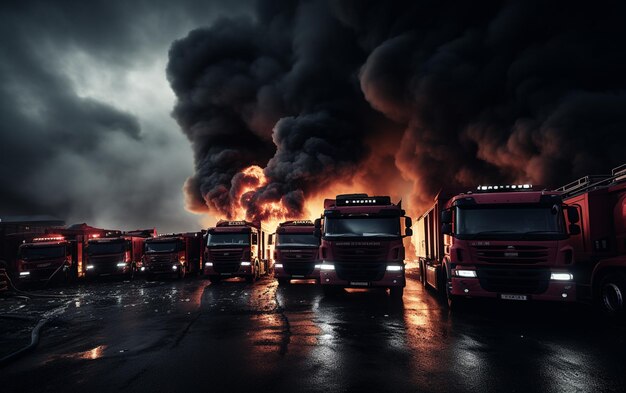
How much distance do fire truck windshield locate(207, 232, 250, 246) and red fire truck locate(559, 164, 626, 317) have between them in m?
12.0

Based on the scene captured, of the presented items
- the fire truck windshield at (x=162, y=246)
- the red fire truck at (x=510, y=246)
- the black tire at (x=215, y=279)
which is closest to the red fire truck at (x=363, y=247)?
the red fire truck at (x=510, y=246)

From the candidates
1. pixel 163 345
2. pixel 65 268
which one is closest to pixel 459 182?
pixel 65 268

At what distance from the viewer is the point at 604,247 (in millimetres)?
8242

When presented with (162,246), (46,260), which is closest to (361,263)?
(162,246)

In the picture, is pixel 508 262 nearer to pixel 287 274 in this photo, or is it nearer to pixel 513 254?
pixel 513 254

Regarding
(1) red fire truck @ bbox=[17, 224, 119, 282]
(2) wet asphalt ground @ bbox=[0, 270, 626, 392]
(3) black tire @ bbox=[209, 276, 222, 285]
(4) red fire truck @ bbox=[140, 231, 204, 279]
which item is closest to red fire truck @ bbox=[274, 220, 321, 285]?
(3) black tire @ bbox=[209, 276, 222, 285]

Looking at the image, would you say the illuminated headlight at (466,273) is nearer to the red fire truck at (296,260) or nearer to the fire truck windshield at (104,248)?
the red fire truck at (296,260)

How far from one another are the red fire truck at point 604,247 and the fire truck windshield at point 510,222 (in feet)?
1.34

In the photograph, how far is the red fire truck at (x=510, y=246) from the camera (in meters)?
7.92

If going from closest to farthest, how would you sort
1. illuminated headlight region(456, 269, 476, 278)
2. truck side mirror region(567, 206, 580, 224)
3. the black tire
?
truck side mirror region(567, 206, 580, 224)
illuminated headlight region(456, 269, 476, 278)
the black tire

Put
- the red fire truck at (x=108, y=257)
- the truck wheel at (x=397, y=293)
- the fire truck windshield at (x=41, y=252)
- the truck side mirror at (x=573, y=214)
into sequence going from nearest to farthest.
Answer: the truck side mirror at (x=573, y=214) → the truck wheel at (x=397, y=293) → the fire truck windshield at (x=41, y=252) → the red fire truck at (x=108, y=257)

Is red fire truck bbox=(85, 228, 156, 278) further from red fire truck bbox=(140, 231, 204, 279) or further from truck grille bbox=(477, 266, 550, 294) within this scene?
truck grille bbox=(477, 266, 550, 294)

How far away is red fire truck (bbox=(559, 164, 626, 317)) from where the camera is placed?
25.0 ft

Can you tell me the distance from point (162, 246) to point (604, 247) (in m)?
18.4
